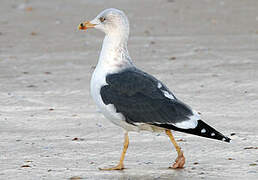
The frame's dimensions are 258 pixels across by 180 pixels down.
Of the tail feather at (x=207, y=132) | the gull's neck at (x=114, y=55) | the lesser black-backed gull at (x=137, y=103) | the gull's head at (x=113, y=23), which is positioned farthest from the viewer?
the gull's head at (x=113, y=23)

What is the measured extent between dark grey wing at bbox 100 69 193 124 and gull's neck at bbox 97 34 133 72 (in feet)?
0.52

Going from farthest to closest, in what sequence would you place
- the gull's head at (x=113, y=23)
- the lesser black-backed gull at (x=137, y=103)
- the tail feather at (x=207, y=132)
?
the gull's head at (x=113, y=23) → the lesser black-backed gull at (x=137, y=103) → the tail feather at (x=207, y=132)

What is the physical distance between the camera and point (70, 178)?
512 cm

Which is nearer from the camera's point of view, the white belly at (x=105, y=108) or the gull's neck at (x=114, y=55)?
the white belly at (x=105, y=108)

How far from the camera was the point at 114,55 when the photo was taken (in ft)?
19.5

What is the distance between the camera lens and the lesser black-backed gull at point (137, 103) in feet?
17.4

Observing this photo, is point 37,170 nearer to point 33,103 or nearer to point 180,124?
point 180,124

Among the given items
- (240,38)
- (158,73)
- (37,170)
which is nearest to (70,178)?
(37,170)

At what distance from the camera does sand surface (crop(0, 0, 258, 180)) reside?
560 centimetres

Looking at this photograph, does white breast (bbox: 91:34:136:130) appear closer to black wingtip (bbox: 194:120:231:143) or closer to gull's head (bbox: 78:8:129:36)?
gull's head (bbox: 78:8:129:36)

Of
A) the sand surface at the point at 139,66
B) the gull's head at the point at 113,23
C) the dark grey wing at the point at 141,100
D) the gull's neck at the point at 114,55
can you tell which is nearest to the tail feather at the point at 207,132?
the dark grey wing at the point at 141,100

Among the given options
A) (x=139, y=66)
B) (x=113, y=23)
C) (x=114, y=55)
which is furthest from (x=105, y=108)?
(x=139, y=66)

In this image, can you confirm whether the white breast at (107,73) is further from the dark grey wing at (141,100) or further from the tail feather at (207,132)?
the tail feather at (207,132)

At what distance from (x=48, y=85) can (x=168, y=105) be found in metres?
3.71
